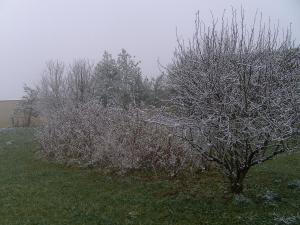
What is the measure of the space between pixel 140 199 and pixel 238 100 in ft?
8.54

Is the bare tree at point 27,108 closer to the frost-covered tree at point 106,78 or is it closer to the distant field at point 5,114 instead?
the distant field at point 5,114

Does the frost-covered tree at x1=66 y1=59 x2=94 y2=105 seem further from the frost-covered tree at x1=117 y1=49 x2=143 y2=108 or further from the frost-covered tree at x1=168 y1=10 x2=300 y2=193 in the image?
the frost-covered tree at x1=168 y1=10 x2=300 y2=193

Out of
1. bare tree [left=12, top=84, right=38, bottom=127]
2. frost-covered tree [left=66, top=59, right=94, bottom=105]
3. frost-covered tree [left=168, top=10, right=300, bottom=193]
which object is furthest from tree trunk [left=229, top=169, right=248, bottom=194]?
bare tree [left=12, top=84, right=38, bottom=127]

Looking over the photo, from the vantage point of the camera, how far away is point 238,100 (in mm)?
7066

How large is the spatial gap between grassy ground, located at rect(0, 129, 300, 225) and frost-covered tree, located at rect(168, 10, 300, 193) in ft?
2.47

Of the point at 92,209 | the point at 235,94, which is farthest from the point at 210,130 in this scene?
the point at 92,209

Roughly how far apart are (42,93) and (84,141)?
Result: 96.0 feet

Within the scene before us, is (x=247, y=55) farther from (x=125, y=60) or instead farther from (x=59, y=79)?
(x=59, y=79)

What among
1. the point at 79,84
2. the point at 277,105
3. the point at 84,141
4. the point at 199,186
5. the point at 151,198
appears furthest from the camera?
the point at 79,84

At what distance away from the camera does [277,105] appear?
684 cm

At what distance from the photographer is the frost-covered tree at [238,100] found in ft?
22.9

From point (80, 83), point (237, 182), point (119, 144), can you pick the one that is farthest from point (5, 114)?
point (237, 182)

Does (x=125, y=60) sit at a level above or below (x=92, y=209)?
above

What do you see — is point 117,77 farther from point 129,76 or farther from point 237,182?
point 237,182
